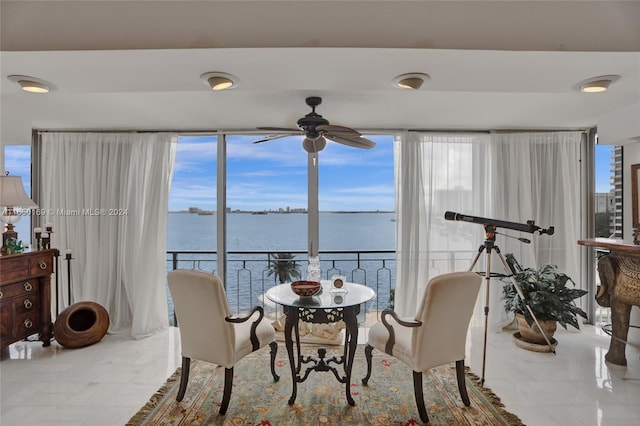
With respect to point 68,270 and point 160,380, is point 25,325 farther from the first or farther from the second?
point 160,380

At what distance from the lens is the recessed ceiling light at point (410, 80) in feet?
5.98

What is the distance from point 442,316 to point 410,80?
140 cm

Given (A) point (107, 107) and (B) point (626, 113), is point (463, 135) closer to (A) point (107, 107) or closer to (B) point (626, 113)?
(B) point (626, 113)

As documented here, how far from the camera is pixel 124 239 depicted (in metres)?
Answer: 3.56

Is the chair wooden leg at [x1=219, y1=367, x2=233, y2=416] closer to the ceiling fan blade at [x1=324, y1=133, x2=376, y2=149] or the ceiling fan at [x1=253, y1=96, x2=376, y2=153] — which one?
the ceiling fan at [x1=253, y1=96, x2=376, y2=153]

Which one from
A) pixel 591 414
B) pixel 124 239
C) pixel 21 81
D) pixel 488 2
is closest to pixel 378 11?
pixel 488 2

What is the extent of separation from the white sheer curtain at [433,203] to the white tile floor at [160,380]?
82 cm

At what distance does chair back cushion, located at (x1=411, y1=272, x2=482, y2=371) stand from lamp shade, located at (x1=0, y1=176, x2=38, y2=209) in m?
3.34

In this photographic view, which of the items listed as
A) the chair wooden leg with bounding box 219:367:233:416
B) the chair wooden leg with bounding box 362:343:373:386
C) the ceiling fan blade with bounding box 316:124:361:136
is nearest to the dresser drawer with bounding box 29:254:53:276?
the chair wooden leg with bounding box 219:367:233:416

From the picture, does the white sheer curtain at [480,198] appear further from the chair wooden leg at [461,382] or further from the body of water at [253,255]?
the chair wooden leg at [461,382]

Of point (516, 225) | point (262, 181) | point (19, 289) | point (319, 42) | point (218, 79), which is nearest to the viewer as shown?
point (319, 42)

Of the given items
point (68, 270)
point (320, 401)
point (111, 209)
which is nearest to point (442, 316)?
point (320, 401)

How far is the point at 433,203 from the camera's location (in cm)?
364

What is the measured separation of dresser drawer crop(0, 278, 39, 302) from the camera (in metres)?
2.81
